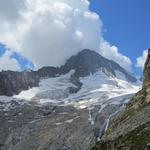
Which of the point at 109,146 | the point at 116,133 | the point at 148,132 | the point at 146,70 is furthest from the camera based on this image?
the point at 146,70

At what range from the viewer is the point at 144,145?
29.4m

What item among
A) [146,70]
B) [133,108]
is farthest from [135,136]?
[146,70]

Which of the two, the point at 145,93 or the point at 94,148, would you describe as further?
the point at 145,93

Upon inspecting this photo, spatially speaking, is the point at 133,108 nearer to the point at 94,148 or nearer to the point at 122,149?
the point at 94,148

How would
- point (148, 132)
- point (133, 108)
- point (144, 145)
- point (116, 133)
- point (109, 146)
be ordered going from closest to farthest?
point (144, 145) → point (148, 132) → point (109, 146) → point (116, 133) → point (133, 108)

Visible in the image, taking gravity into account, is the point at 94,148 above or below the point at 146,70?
below

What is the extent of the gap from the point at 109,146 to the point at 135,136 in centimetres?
289

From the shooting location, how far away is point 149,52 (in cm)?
6062

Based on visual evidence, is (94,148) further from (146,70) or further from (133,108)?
(146,70)

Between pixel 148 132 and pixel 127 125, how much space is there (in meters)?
6.22

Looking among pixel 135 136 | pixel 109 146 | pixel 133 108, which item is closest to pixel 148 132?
pixel 135 136

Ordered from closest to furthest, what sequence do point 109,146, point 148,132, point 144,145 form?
point 144,145 → point 148,132 → point 109,146

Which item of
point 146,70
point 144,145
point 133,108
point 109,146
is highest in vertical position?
point 146,70

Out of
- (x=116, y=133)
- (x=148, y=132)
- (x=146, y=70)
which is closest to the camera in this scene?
(x=148, y=132)
